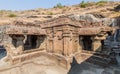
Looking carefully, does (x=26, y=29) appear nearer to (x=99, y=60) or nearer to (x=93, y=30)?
(x=93, y=30)

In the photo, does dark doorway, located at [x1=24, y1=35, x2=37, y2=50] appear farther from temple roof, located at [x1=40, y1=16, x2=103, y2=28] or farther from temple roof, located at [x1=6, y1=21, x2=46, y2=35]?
temple roof, located at [x1=40, y1=16, x2=103, y2=28]

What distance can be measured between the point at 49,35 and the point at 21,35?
2.93m

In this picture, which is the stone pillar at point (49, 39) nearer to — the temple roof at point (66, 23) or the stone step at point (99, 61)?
the temple roof at point (66, 23)

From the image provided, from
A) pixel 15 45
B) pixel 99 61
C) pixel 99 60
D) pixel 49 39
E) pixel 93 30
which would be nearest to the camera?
pixel 15 45

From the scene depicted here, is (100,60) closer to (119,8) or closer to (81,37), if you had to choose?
(81,37)

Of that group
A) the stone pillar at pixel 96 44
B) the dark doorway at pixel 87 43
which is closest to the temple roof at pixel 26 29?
the dark doorway at pixel 87 43

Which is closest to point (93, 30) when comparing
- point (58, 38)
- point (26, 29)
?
point (58, 38)

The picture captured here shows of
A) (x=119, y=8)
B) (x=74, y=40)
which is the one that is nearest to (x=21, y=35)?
(x=74, y=40)

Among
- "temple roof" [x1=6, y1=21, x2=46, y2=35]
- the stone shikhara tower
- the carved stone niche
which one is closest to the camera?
"temple roof" [x1=6, y1=21, x2=46, y2=35]

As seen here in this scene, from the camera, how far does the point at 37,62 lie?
11953 mm

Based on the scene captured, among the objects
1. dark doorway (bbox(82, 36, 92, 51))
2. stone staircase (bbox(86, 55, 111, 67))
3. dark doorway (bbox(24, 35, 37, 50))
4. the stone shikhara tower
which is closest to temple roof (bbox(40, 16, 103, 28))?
the stone shikhara tower

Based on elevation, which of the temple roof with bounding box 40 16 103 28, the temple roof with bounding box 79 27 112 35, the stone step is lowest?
the stone step

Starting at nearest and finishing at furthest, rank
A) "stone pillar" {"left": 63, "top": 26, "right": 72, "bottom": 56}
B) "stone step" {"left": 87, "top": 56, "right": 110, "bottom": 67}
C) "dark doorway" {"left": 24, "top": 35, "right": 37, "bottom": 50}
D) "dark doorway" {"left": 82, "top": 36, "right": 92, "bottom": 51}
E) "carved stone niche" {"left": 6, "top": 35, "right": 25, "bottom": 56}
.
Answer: "carved stone niche" {"left": 6, "top": 35, "right": 25, "bottom": 56}
"stone pillar" {"left": 63, "top": 26, "right": 72, "bottom": 56}
"stone step" {"left": 87, "top": 56, "right": 110, "bottom": 67}
"dark doorway" {"left": 82, "top": 36, "right": 92, "bottom": 51}
"dark doorway" {"left": 24, "top": 35, "right": 37, "bottom": 50}

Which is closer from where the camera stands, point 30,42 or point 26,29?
point 26,29
